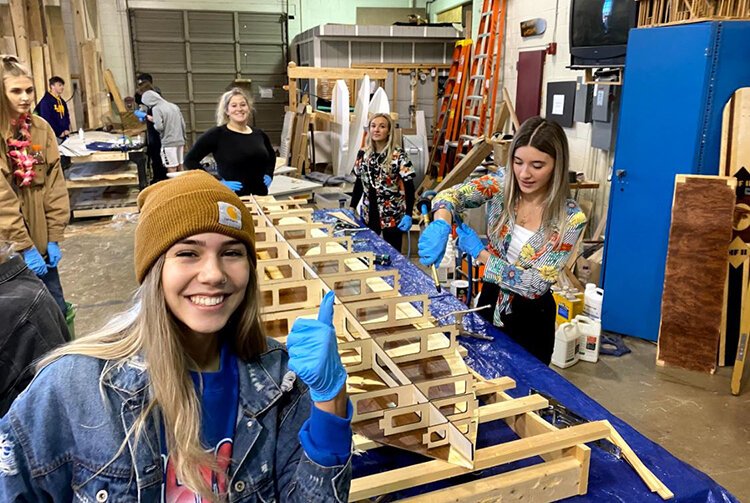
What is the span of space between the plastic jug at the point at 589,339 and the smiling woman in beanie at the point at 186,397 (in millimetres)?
2954

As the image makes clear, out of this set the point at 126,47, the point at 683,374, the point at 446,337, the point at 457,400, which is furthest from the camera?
the point at 126,47

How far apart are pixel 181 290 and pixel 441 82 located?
8.50m

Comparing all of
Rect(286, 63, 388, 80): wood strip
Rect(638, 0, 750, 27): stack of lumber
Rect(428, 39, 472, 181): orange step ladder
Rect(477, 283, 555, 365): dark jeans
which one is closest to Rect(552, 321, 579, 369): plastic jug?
Rect(477, 283, 555, 365): dark jeans

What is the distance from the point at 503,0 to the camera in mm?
7043

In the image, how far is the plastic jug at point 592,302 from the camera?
3.81m

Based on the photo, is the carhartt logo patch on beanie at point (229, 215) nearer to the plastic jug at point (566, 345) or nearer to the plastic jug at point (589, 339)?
the plastic jug at point (566, 345)

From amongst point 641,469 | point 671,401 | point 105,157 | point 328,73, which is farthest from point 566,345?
point 105,157

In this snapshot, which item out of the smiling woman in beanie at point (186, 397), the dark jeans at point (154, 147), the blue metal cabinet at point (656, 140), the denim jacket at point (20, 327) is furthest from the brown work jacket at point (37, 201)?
the dark jeans at point (154, 147)

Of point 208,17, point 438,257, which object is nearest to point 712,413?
point 438,257

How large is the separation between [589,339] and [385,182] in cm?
175

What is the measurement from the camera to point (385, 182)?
13.7 ft

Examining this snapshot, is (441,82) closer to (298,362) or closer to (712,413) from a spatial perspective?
(712,413)

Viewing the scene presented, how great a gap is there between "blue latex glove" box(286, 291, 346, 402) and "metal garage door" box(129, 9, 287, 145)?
10405mm

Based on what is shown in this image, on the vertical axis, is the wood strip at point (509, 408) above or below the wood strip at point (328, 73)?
below
